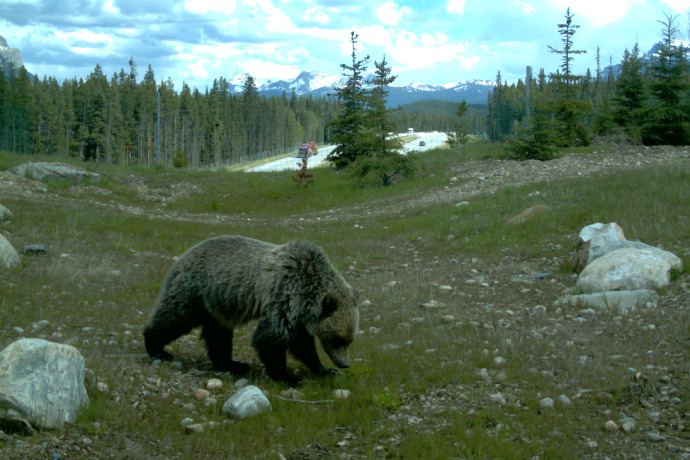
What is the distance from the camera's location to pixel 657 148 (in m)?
31.7

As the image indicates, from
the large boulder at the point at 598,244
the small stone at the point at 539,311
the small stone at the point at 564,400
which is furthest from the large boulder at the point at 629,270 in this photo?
the small stone at the point at 564,400

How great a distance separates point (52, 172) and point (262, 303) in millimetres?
28189

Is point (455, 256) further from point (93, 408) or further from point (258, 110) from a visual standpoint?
point (258, 110)

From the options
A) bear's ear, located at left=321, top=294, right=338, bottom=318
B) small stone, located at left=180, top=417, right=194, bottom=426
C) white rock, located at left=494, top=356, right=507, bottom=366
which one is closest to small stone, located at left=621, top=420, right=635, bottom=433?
white rock, located at left=494, top=356, right=507, bottom=366

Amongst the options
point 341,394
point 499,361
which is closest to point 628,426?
point 499,361

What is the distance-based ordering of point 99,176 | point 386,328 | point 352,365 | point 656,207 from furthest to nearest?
point 99,176 < point 656,207 < point 386,328 < point 352,365

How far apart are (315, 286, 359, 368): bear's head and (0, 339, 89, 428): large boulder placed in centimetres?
266

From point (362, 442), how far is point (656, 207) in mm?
13125

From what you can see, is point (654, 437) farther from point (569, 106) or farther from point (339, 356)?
point (569, 106)

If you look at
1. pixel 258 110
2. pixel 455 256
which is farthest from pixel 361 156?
pixel 258 110

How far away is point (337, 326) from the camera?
745cm

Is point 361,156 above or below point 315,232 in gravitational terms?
above

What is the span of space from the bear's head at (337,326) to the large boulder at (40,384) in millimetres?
2663

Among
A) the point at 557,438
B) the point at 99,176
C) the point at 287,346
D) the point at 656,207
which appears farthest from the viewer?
the point at 99,176
